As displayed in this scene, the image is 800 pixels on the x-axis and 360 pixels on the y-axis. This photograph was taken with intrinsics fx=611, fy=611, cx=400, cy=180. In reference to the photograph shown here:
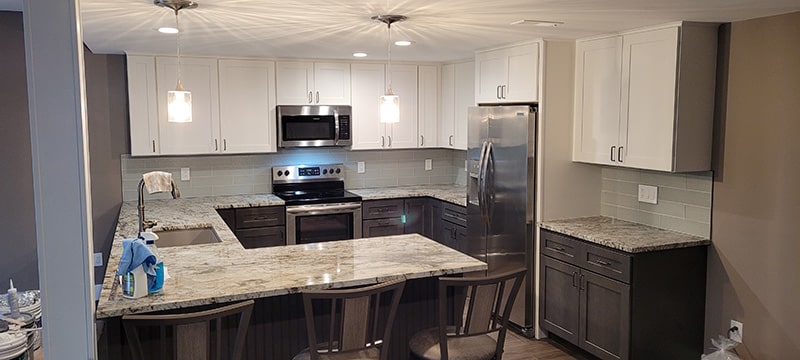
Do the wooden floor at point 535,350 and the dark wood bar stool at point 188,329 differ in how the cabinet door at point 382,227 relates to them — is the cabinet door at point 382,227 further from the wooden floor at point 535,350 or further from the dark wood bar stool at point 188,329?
the dark wood bar stool at point 188,329

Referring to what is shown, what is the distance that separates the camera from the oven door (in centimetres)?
523

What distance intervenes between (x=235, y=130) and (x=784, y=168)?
4064 millimetres

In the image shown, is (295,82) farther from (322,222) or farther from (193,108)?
(322,222)

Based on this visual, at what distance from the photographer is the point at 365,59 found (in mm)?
5641

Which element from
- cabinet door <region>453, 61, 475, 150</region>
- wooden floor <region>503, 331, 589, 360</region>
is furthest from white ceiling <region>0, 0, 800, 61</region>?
wooden floor <region>503, 331, 589, 360</region>

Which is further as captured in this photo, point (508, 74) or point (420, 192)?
point (420, 192)

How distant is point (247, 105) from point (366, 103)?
1110mm

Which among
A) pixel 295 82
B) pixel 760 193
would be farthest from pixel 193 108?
pixel 760 193

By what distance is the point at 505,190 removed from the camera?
4.51 meters

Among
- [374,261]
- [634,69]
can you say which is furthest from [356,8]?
[634,69]

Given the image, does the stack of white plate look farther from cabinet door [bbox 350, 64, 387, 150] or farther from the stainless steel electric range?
cabinet door [bbox 350, 64, 387, 150]

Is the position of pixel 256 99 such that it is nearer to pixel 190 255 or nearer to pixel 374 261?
pixel 190 255

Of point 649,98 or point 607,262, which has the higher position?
point 649,98

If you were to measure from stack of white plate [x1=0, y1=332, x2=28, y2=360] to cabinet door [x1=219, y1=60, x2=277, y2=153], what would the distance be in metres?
3.41
